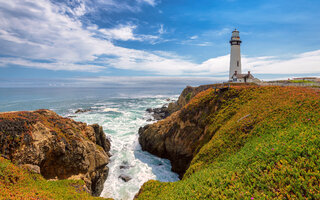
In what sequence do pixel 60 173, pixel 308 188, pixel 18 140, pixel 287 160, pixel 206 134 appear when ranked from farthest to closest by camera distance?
pixel 206 134, pixel 60 173, pixel 18 140, pixel 287 160, pixel 308 188

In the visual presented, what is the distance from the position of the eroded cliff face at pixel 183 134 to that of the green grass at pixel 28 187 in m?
16.2

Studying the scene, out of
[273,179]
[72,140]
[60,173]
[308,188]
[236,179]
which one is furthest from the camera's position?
[72,140]

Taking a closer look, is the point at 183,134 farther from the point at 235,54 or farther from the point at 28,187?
the point at 235,54

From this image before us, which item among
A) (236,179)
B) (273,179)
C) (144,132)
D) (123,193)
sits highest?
(273,179)

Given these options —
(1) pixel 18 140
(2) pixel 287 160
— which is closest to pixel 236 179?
(2) pixel 287 160

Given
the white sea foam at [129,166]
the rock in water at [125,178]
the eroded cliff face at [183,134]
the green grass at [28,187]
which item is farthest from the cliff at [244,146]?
the rock in water at [125,178]

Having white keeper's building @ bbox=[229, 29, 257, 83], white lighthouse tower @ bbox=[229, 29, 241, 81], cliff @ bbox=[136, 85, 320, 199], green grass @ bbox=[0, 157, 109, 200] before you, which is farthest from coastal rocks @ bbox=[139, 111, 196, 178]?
white lighthouse tower @ bbox=[229, 29, 241, 81]

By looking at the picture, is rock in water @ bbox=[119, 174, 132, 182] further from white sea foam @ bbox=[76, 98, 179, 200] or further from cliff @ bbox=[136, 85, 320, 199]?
cliff @ bbox=[136, 85, 320, 199]

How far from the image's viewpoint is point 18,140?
49.0 ft

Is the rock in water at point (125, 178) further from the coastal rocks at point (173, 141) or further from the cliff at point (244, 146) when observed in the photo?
the cliff at point (244, 146)

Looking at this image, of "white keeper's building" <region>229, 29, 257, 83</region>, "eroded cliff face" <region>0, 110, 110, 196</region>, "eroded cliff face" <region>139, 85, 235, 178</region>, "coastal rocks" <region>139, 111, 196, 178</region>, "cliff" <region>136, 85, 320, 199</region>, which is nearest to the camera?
"cliff" <region>136, 85, 320, 199</region>

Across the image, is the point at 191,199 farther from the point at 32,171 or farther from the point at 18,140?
the point at 18,140

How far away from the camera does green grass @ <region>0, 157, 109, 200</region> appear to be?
34.5 ft

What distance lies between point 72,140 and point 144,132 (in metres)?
16.8
